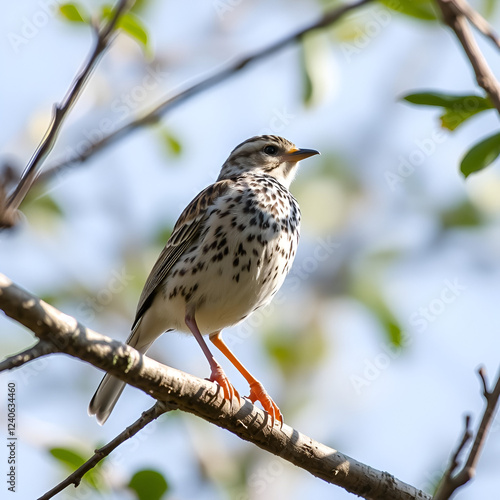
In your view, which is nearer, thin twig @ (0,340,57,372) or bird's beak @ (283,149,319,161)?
thin twig @ (0,340,57,372)

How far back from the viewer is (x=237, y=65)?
113 inches

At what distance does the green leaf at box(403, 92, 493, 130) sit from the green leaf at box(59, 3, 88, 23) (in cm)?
165

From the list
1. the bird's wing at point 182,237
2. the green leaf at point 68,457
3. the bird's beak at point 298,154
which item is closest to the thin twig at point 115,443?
the green leaf at point 68,457

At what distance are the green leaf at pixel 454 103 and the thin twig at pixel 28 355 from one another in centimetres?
204

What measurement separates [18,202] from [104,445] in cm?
281

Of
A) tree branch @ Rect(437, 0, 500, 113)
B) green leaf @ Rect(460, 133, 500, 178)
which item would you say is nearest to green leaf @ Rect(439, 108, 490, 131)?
green leaf @ Rect(460, 133, 500, 178)

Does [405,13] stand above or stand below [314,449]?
above

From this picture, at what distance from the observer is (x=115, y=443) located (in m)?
4.21

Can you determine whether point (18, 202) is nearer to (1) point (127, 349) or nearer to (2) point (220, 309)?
(1) point (127, 349)

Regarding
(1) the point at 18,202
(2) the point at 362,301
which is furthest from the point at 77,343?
(2) the point at 362,301

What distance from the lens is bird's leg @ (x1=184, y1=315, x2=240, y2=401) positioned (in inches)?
200

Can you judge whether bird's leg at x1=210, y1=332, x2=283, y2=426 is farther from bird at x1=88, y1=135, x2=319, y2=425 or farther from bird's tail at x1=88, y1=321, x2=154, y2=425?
bird's tail at x1=88, y1=321, x2=154, y2=425

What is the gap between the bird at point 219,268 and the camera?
6492mm

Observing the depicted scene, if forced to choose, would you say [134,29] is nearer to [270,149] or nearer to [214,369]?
[214,369]
